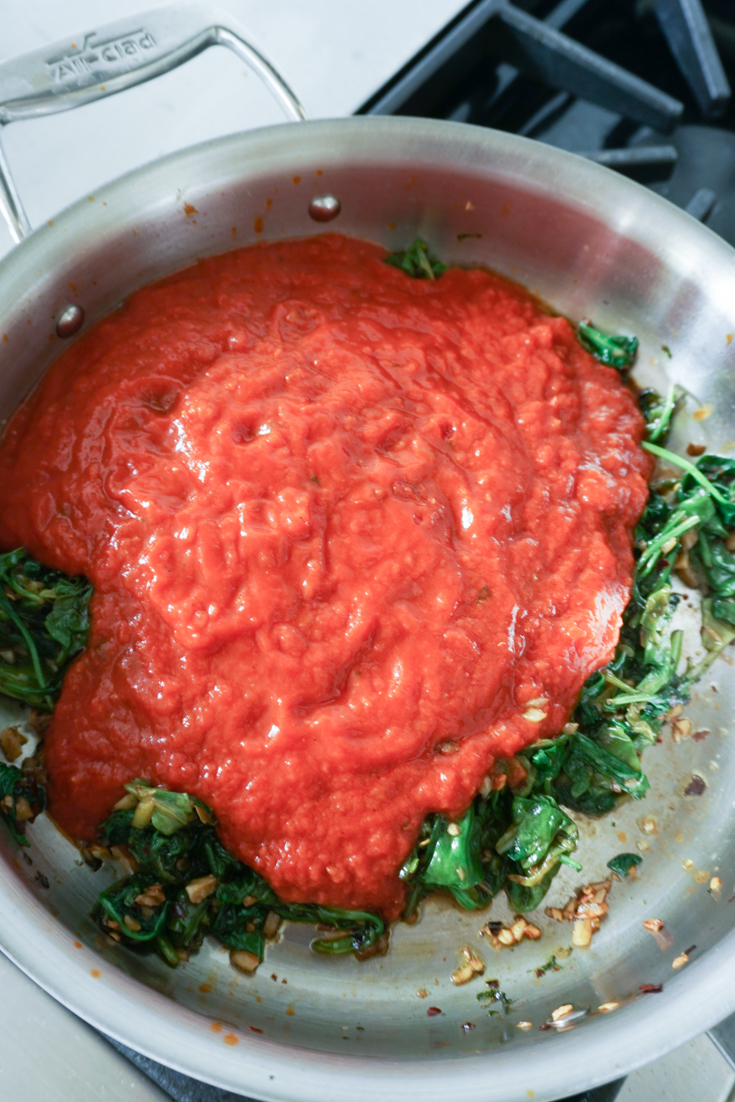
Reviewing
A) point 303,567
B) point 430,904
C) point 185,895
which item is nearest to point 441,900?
point 430,904

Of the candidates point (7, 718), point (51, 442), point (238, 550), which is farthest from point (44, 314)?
point (7, 718)

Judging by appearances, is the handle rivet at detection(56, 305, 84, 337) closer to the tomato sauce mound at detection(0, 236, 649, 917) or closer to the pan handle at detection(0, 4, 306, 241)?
the tomato sauce mound at detection(0, 236, 649, 917)

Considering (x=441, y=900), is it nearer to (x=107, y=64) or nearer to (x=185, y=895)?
(x=185, y=895)

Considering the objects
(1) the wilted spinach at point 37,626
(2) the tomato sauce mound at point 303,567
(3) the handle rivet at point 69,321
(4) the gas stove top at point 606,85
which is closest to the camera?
(2) the tomato sauce mound at point 303,567

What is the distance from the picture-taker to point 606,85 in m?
3.12

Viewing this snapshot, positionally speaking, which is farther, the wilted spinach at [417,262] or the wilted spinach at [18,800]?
the wilted spinach at [417,262]

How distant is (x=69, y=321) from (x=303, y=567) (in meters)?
1.10

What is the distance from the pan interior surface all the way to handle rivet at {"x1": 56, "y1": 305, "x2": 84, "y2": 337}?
2cm

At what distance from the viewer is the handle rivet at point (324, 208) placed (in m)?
2.72

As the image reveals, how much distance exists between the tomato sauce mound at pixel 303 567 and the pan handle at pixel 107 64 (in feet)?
1.98

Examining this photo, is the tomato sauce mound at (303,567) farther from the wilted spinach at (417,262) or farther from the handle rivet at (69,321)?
the wilted spinach at (417,262)

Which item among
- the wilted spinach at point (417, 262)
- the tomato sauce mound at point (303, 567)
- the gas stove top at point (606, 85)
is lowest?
the tomato sauce mound at point (303, 567)

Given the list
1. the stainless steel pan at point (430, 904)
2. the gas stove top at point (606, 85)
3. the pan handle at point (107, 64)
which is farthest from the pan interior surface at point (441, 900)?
the gas stove top at point (606, 85)

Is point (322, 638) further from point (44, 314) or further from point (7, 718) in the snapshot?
point (44, 314)
